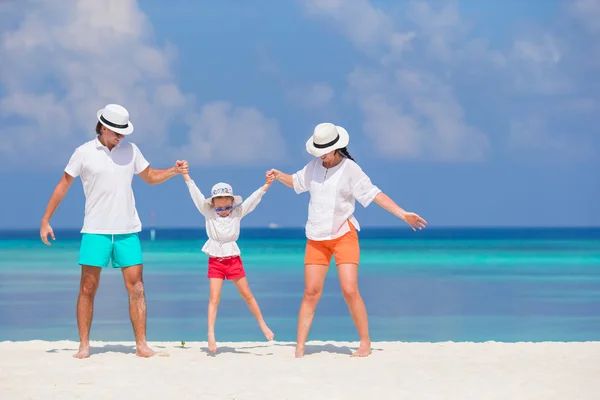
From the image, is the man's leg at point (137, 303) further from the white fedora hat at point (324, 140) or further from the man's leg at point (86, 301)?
the white fedora hat at point (324, 140)

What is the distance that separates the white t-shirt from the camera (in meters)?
7.18

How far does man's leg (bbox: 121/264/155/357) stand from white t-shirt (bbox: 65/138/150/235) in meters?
0.34

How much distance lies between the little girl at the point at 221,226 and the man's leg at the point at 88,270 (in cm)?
80

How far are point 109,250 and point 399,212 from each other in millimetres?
2180

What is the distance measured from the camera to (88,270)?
23.9ft

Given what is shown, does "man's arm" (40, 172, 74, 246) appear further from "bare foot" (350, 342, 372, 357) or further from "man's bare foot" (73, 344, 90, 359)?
"bare foot" (350, 342, 372, 357)

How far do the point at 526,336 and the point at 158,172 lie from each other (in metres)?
6.38

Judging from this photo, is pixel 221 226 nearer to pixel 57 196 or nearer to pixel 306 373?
pixel 57 196

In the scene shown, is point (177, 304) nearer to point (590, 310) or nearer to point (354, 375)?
point (590, 310)

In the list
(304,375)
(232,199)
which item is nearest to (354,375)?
(304,375)

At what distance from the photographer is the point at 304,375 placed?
6586 mm

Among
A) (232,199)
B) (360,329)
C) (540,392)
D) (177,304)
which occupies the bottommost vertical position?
(540,392)

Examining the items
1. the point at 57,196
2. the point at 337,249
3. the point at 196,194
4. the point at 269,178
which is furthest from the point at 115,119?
the point at 337,249

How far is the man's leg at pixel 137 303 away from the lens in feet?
24.1
